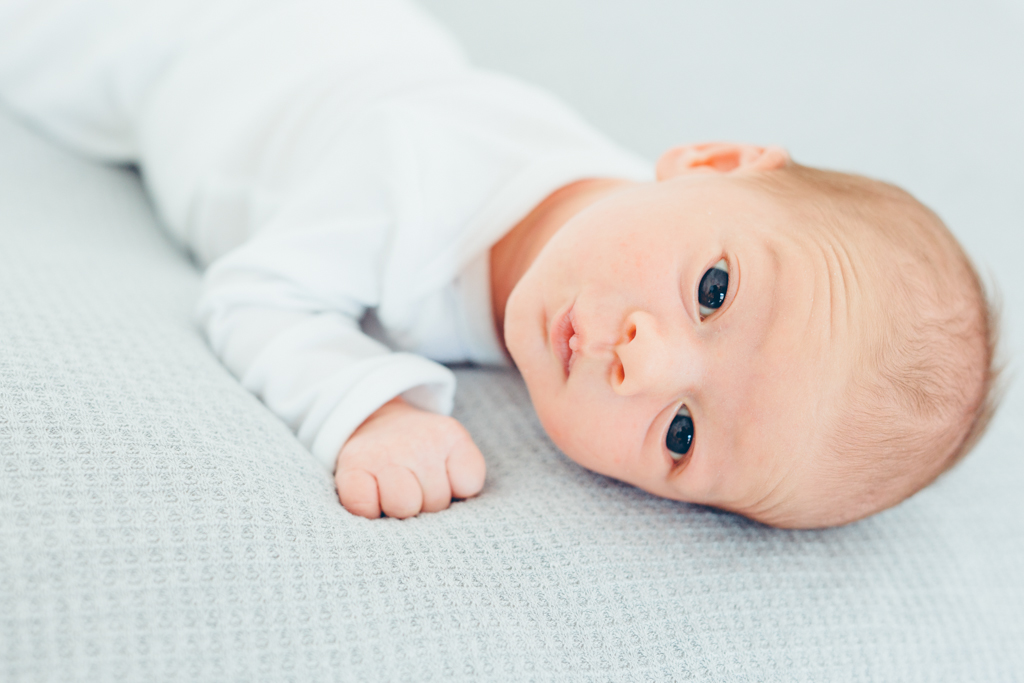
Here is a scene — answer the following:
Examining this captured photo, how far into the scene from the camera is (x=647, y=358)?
708mm

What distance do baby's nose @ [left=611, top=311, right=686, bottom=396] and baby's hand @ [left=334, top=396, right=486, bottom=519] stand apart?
0.18 m

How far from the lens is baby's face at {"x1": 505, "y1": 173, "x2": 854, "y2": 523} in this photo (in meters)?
0.73

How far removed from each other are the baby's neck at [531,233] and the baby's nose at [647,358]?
29 cm

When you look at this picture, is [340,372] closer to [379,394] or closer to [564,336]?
[379,394]


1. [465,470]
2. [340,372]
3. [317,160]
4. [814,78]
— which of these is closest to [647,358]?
[465,470]

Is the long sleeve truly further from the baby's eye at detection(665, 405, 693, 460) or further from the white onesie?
the baby's eye at detection(665, 405, 693, 460)

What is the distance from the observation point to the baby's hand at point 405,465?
735mm

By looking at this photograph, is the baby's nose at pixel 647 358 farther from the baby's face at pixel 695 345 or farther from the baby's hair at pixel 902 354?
the baby's hair at pixel 902 354

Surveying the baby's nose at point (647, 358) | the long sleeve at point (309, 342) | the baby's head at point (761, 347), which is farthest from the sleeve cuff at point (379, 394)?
the baby's nose at point (647, 358)

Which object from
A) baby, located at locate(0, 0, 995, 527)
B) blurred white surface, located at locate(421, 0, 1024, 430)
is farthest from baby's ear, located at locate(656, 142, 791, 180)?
blurred white surface, located at locate(421, 0, 1024, 430)

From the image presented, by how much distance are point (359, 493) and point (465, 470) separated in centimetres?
12

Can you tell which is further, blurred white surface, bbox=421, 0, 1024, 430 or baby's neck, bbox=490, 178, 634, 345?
blurred white surface, bbox=421, 0, 1024, 430

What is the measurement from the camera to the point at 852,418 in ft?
2.43

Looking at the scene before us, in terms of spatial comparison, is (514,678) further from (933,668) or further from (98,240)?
(98,240)
